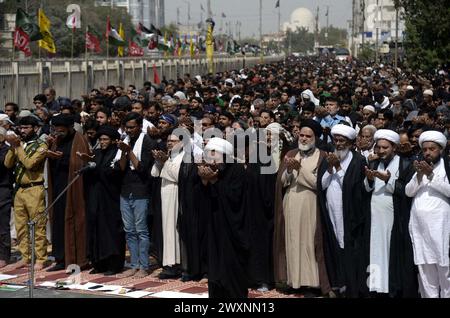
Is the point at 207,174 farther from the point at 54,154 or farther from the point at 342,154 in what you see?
the point at 54,154

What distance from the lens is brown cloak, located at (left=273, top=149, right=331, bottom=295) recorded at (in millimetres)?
8781

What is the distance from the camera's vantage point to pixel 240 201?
8.01m

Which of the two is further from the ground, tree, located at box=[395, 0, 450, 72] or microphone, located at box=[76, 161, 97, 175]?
tree, located at box=[395, 0, 450, 72]

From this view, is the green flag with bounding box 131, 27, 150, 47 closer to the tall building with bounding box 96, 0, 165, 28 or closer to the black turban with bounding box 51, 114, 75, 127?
the black turban with bounding box 51, 114, 75, 127

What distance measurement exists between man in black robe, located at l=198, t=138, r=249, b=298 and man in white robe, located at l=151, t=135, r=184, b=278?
1.67 metres

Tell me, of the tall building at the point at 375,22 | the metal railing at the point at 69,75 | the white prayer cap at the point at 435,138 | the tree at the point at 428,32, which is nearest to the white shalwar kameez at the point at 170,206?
the white prayer cap at the point at 435,138

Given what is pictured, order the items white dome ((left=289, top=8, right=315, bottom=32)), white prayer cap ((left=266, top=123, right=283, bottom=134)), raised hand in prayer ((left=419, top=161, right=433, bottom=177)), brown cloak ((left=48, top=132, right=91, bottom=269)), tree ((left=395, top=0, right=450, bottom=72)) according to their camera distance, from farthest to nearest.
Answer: white dome ((left=289, top=8, right=315, bottom=32))
tree ((left=395, top=0, right=450, bottom=72))
brown cloak ((left=48, top=132, right=91, bottom=269))
white prayer cap ((left=266, top=123, right=283, bottom=134))
raised hand in prayer ((left=419, top=161, right=433, bottom=177))

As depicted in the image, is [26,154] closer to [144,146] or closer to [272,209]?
[144,146]

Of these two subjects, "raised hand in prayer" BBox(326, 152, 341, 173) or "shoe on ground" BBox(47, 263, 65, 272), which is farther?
"shoe on ground" BBox(47, 263, 65, 272)

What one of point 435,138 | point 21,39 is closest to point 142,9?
point 21,39

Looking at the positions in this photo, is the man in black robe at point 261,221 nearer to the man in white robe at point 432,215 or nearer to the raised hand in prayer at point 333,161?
the raised hand in prayer at point 333,161

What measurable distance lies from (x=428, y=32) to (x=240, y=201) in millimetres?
23141

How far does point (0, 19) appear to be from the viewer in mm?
54969

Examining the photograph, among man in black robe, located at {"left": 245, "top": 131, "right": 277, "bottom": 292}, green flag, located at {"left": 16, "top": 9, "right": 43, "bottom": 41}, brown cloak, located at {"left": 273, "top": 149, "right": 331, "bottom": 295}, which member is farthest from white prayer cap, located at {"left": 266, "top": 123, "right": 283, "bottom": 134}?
green flag, located at {"left": 16, "top": 9, "right": 43, "bottom": 41}
